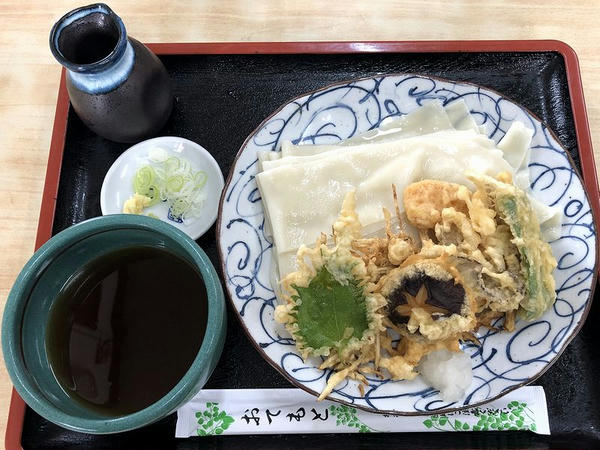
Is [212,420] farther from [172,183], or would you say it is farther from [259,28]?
[259,28]

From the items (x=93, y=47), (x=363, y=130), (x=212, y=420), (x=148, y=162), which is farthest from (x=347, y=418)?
(x=93, y=47)

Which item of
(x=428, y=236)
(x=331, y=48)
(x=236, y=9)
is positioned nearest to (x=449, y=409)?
(x=428, y=236)

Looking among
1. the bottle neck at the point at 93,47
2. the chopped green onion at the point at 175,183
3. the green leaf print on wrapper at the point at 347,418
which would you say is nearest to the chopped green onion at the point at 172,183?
the chopped green onion at the point at 175,183

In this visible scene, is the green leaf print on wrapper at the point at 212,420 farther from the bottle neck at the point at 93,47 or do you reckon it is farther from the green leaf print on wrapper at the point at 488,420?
the bottle neck at the point at 93,47

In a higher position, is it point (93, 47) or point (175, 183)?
point (93, 47)

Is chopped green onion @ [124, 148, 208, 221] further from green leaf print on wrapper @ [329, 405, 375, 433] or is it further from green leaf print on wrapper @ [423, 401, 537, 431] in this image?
green leaf print on wrapper @ [423, 401, 537, 431]
